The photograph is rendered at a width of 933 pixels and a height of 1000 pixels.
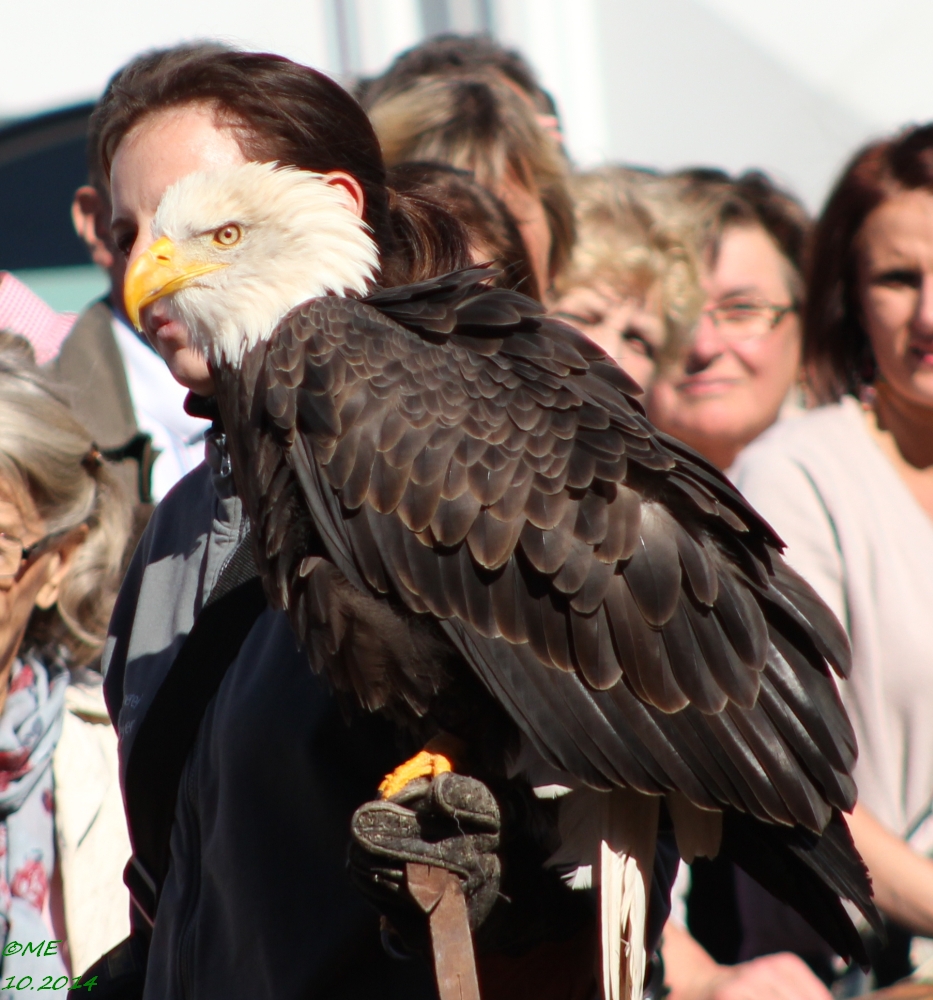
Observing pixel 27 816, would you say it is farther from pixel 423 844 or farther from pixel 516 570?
pixel 516 570

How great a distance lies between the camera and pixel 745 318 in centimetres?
482

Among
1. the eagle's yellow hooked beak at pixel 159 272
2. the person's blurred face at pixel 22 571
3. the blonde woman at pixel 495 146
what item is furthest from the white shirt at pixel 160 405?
the eagle's yellow hooked beak at pixel 159 272

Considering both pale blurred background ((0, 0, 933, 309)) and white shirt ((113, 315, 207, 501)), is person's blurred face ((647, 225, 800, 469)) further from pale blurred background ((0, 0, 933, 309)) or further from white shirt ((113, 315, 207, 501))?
pale blurred background ((0, 0, 933, 309))

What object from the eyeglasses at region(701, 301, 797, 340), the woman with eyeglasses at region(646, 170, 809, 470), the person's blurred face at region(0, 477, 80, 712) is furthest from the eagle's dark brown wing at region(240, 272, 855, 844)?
the eyeglasses at region(701, 301, 797, 340)

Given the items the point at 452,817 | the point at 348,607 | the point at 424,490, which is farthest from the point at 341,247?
the point at 452,817

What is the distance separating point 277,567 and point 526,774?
0.63m

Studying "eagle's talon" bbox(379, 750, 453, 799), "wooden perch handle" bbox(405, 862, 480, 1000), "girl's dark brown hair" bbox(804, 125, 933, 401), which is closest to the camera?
"wooden perch handle" bbox(405, 862, 480, 1000)

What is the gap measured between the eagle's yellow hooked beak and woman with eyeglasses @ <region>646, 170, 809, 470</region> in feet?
8.74

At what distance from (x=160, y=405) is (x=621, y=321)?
1644 mm

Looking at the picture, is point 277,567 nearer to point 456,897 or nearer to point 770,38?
point 456,897

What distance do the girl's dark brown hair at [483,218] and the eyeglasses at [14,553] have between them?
4.79ft

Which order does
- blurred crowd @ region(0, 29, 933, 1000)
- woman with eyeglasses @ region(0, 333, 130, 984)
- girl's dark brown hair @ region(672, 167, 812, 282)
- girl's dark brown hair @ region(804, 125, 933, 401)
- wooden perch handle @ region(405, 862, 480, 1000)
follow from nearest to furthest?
wooden perch handle @ region(405, 862, 480, 1000) → blurred crowd @ region(0, 29, 933, 1000) → woman with eyeglasses @ region(0, 333, 130, 984) → girl's dark brown hair @ region(804, 125, 933, 401) → girl's dark brown hair @ region(672, 167, 812, 282)

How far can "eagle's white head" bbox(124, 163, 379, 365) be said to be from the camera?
2.12 metres

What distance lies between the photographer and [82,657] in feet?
11.2
